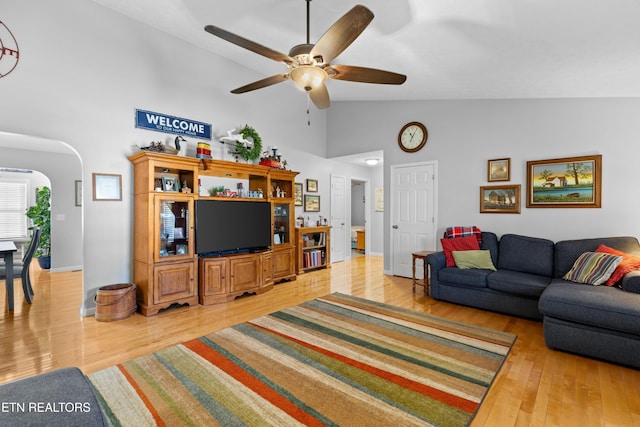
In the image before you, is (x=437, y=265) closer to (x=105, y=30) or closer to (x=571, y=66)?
(x=571, y=66)

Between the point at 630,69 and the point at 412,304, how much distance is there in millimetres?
3425

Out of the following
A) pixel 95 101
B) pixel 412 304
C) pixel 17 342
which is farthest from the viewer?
pixel 412 304

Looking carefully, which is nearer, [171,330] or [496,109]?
[171,330]

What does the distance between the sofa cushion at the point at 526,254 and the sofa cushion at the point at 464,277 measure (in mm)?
438

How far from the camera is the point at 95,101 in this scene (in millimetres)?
3623

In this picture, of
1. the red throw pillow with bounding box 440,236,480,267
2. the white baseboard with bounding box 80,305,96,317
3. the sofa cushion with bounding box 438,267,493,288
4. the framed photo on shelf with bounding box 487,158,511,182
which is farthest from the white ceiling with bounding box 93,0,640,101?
the white baseboard with bounding box 80,305,96,317

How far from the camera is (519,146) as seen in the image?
438 cm

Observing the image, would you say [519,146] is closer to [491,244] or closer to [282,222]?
[491,244]

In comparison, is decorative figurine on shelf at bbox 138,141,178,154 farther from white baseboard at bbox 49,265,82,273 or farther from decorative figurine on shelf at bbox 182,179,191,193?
white baseboard at bbox 49,265,82,273

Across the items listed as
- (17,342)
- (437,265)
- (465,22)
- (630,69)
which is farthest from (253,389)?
(630,69)

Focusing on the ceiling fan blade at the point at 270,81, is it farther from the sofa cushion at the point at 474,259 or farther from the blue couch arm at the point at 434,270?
the sofa cushion at the point at 474,259

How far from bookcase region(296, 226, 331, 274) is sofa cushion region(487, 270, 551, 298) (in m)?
3.34

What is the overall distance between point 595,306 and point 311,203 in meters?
4.88

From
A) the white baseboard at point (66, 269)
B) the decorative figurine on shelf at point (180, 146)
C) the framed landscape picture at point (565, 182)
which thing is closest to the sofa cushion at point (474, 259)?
the framed landscape picture at point (565, 182)
